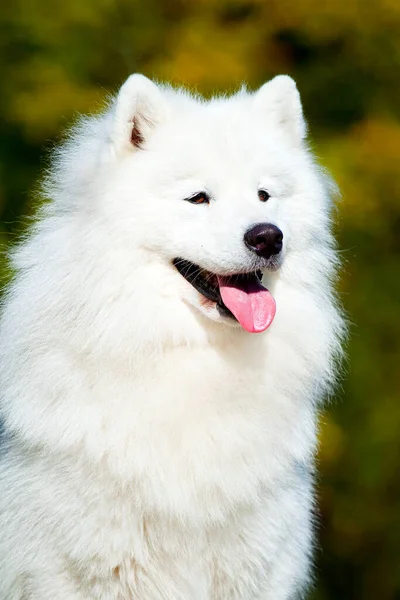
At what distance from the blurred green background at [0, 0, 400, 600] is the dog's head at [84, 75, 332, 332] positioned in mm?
4428

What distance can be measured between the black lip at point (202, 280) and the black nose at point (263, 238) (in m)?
0.26

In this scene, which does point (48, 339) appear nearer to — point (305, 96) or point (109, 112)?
point (109, 112)

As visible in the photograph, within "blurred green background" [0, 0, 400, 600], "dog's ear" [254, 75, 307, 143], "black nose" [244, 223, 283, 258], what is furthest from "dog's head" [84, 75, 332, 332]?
"blurred green background" [0, 0, 400, 600]

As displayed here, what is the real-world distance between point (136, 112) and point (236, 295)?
35.3 inches

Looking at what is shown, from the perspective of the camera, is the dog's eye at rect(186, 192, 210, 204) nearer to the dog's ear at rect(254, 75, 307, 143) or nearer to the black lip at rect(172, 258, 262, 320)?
the black lip at rect(172, 258, 262, 320)

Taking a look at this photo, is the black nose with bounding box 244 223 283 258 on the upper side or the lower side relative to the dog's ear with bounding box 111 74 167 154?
lower

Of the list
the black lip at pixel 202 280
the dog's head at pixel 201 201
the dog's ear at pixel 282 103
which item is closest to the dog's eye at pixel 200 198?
the dog's head at pixel 201 201

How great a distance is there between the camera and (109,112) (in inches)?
163

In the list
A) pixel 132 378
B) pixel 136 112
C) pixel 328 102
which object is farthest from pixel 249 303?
pixel 328 102

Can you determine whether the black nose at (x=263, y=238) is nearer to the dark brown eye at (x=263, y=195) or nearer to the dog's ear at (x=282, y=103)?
the dark brown eye at (x=263, y=195)

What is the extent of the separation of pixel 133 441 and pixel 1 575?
893 mm

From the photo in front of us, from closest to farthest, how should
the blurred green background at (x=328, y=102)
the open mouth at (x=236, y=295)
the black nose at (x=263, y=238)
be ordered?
the black nose at (x=263, y=238) → the open mouth at (x=236, y=295) → the blurred green background at (x=328, y=102)

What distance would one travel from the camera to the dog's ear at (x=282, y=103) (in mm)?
4176

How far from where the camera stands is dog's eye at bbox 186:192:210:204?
12.3 ft
